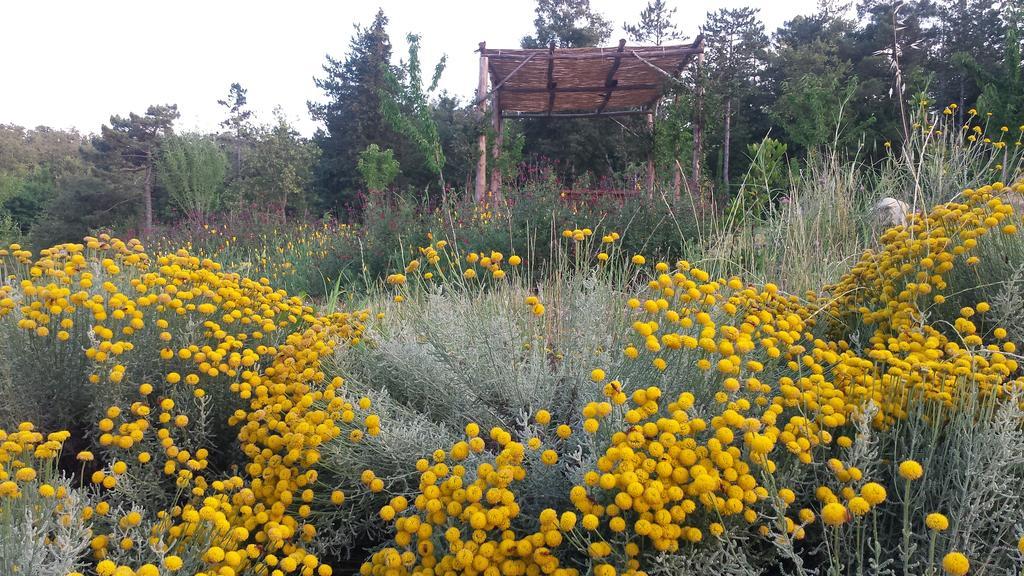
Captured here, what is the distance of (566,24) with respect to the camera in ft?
91.0

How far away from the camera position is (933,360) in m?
1.57

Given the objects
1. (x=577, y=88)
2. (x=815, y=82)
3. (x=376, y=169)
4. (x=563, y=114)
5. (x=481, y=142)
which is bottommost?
(x=376, y=169)

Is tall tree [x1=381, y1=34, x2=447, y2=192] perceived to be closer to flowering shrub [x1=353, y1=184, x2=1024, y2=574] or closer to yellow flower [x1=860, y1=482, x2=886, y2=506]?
flowering shrub [x1=353, y1=184, x2=1024, y2=574]

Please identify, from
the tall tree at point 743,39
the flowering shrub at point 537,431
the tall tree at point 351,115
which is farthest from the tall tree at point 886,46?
the flowering shrub at point 537,431

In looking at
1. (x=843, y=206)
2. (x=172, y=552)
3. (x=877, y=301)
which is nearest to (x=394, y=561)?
(x=172, y=552)

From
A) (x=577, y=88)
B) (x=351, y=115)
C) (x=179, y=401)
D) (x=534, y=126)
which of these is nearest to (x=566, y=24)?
(x=534, y=126)

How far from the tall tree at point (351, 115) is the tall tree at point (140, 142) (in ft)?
19.1

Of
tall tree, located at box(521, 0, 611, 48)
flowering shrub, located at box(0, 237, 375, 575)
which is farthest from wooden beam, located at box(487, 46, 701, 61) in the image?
tall tree, located at box(521, 0, 611, 48)

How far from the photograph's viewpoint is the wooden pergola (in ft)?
27.2

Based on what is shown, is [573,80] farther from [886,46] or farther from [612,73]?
[886,46]

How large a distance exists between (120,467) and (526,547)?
1.14m

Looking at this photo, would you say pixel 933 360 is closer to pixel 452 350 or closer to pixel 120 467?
pixel 452 350

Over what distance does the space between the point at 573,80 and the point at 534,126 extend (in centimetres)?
1492

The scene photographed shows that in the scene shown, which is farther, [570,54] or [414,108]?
[414,108]
